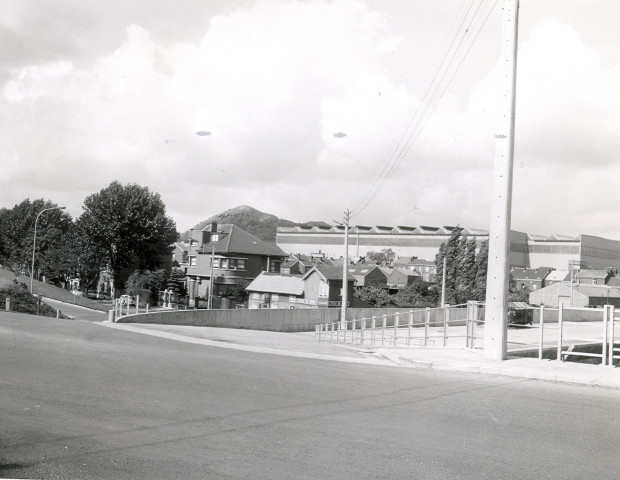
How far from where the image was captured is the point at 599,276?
338ft

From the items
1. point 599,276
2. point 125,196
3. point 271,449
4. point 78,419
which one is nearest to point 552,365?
point 271,449

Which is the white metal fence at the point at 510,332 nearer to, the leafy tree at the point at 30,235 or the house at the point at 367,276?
the house at the point at 367,276

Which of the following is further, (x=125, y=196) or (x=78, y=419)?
(x=125, y=196)

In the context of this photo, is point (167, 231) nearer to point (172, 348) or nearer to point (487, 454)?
point (172, 348)

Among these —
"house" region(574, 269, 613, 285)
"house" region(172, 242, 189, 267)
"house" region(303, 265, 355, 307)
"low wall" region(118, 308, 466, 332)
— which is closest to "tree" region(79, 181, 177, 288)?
"house" region(303, 265, 355, 307)

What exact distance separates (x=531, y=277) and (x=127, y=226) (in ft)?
266

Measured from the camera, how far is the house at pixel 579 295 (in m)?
85.6

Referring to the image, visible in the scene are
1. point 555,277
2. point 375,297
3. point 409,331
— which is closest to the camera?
point 409,331

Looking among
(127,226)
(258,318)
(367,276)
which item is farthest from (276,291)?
(258,318)

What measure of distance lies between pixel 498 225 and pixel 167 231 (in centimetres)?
6582

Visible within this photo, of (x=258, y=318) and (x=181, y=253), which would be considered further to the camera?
(x=181, y=253)

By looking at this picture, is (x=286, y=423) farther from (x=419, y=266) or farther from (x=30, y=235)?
(x=419, y=266)

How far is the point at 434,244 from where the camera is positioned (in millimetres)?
149125

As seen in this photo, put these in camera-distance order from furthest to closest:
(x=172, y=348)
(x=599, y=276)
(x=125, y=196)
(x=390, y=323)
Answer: (x=599, y=276), (x=125, y=196), (x=390, y=323), (x=172, y=348)
